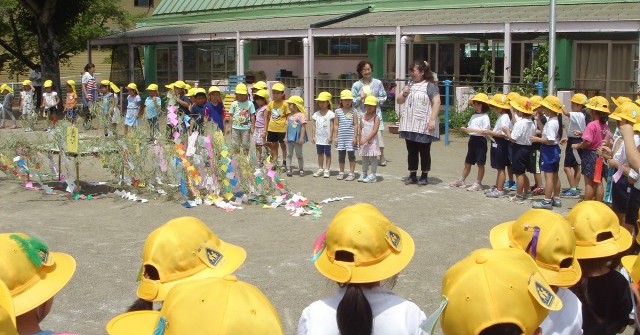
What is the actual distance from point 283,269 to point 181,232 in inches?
161

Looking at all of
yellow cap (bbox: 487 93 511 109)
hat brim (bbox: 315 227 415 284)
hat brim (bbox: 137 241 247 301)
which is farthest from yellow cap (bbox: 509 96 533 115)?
hat brim (bbox: 315 227 415 284)

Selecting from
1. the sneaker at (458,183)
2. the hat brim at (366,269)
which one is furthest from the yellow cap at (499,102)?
the hat brim at (366,269)

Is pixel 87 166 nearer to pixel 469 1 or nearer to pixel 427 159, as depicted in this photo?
pixel 427 159

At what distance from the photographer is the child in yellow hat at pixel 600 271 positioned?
3.89 meters

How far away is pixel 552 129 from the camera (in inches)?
386

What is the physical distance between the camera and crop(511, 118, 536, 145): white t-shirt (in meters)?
9.99

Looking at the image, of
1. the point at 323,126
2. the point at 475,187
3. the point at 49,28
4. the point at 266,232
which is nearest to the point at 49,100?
the point at 49,28

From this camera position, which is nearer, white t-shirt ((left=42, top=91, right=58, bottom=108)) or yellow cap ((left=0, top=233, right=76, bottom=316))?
yellow cap ((left=0, top=233, right=76, bottom=316))

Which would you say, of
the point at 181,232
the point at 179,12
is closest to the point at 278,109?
the point at 181,232

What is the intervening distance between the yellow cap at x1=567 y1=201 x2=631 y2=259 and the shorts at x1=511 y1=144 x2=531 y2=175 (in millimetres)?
6068

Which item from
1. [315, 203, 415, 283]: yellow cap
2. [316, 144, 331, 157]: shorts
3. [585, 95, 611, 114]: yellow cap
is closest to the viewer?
[315, 203, 415, 283]: yellow cap

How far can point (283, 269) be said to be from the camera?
735 cm

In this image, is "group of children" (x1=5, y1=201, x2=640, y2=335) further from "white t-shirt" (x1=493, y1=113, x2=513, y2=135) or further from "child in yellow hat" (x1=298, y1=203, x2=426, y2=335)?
"white t-shirt" (x1=493, y1=113, x2=513, y2=135)

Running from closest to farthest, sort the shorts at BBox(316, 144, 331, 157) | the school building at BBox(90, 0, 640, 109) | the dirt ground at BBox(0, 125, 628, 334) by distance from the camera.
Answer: the dirt ground at BBox(0, 125, 628, 334) < the shorts at BBox(316, 144, 331, 157) < the school building at BBox(90, 0, 640, 109)
